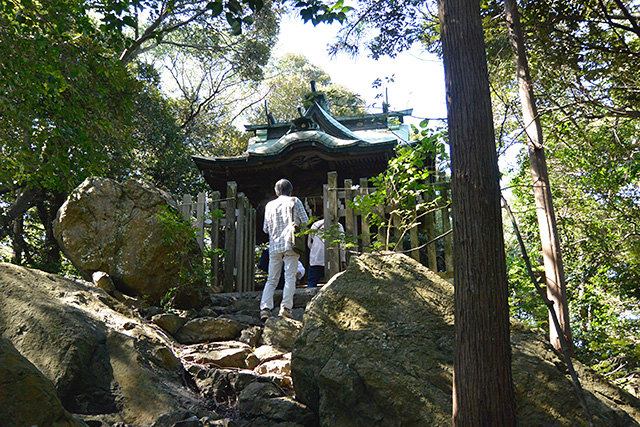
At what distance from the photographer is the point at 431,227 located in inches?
303

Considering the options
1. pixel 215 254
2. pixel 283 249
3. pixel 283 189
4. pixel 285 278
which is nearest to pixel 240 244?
pixel 215 254

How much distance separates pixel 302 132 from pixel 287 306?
5.29 metres

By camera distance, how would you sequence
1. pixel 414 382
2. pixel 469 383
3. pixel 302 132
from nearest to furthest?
pixel 469 383, pixel 414 382, pixel 302 132

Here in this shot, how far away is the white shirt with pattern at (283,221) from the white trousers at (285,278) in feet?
0.33

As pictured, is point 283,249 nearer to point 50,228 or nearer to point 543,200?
point 543,200

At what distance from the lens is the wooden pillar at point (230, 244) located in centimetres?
764

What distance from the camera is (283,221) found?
6180 millimetres

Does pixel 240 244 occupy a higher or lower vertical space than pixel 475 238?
higher

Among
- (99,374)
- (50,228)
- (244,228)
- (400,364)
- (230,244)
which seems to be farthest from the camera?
(50,228)

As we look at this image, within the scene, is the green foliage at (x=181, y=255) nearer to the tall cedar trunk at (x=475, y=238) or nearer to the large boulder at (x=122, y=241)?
the large boulder at (x=122, y=241)

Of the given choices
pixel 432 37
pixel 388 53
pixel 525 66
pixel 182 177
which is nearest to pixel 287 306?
pixel 388 53

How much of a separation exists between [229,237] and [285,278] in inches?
83.5

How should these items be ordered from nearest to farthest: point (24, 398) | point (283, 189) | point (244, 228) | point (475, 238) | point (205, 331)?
point (24, 398), point (475, 238), point (205, 331), point (283, 189), point (244, 228)

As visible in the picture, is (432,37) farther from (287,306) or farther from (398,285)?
(398,285)
